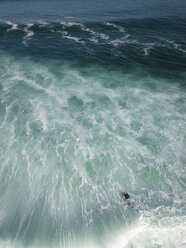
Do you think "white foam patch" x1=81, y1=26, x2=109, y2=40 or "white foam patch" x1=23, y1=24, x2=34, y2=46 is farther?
"white foam patch" x1=81, y1=26, x2=109, y2=40

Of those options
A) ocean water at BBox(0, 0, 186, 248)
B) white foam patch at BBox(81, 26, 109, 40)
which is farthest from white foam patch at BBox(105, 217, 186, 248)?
white foam patch at BBox(81, 26, 109, 40)

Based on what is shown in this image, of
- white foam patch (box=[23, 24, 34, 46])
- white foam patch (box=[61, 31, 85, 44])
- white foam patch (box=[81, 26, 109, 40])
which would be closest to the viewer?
white foam patch (box=[61, 31, 85, 44])

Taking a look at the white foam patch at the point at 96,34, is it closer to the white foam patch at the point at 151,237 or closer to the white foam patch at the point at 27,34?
the white foam patch at the point at 27,34

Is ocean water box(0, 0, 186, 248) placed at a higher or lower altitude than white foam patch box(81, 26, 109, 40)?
lower

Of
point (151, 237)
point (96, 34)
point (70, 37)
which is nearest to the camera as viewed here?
point (151, 237)

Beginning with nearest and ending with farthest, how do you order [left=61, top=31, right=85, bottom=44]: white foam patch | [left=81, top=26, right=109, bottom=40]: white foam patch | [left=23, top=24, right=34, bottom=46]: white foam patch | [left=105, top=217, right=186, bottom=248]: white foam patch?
[left=105, top=217, right=186, bottom=248]: white foam patch
[left=61, top=31, right=85, bottom=44]: white foam patch
[left=23, top=24, right=34, bottom=46]: white foam patch
[left=81, top=26, right=109, bottom=40]: white foam patch

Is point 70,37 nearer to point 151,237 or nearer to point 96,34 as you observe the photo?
point 96,34

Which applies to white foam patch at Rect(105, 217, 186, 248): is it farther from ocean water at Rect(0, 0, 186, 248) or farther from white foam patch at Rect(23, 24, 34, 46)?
white foam patch at Rect(23, 24, 34, 46)

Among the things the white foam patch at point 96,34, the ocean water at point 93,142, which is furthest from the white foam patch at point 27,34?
the white foam patch at point 96,34

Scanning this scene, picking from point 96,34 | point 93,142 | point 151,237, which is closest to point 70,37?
point 96,34
